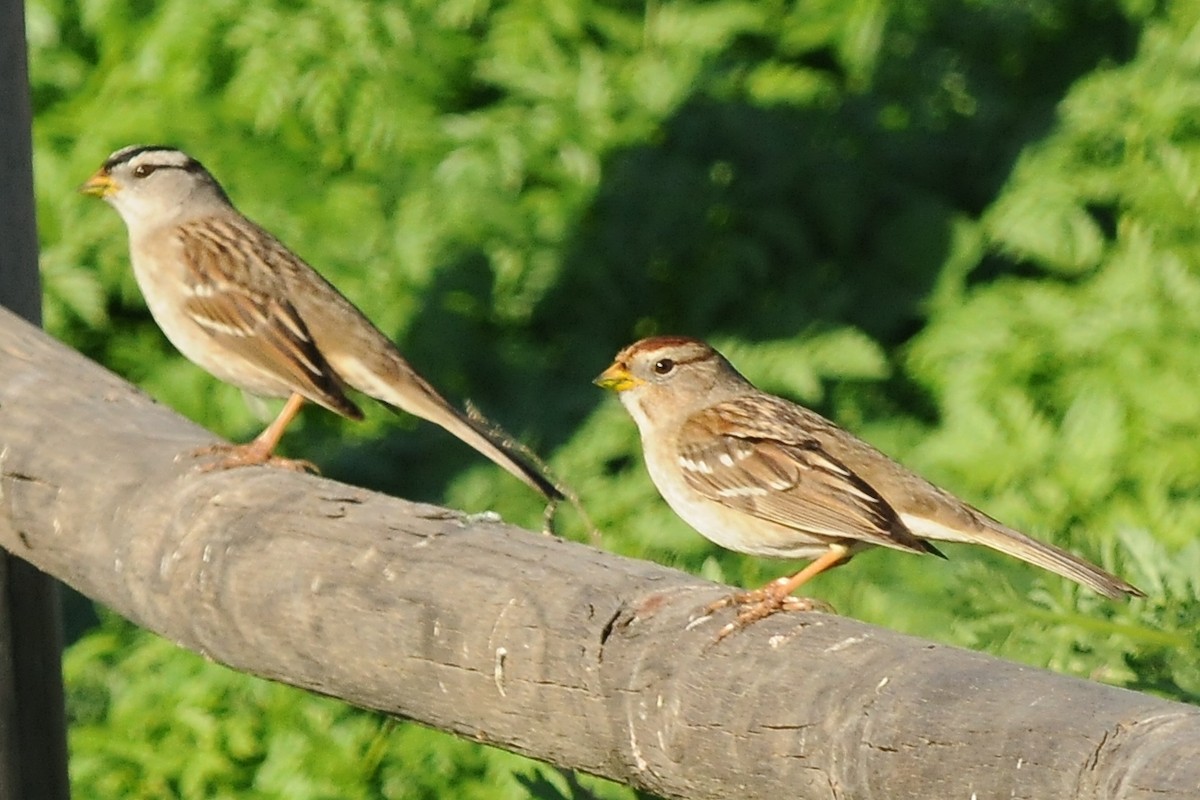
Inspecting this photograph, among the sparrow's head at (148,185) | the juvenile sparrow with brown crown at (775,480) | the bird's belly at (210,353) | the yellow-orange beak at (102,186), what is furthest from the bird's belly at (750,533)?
the yellow-orange beak at (102,186)

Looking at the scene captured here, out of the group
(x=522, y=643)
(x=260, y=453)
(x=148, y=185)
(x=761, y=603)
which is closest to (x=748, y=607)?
(x=761, y=603)

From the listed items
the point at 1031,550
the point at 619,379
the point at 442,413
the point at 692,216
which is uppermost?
the point at 1031,550

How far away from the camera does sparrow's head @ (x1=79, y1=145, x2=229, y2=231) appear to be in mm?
5723

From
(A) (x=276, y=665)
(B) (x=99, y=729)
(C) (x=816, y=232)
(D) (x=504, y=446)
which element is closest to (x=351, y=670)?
(A) (x=276, y=665)

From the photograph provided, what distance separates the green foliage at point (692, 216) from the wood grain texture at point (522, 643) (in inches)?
87.3

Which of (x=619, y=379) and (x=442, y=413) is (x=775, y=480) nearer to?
(x=619, y=379)

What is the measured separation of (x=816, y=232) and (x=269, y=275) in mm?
2763

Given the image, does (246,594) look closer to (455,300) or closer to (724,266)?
(455,300)

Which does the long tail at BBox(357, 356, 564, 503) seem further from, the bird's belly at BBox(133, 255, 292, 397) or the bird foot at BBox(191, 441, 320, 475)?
the bird foot at BBox(191, 441, 320, 475)

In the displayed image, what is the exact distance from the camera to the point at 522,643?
265 centimetres

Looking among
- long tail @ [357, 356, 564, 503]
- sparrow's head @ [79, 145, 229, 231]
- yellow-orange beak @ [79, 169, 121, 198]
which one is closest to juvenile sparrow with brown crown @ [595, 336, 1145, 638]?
long tail @ [357, 356, 564, 503]

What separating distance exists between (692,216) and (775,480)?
2912mm

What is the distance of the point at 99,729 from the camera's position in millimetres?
5227

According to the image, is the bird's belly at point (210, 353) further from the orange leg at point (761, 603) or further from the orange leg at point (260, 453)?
the orange leg at point (761, 603)
